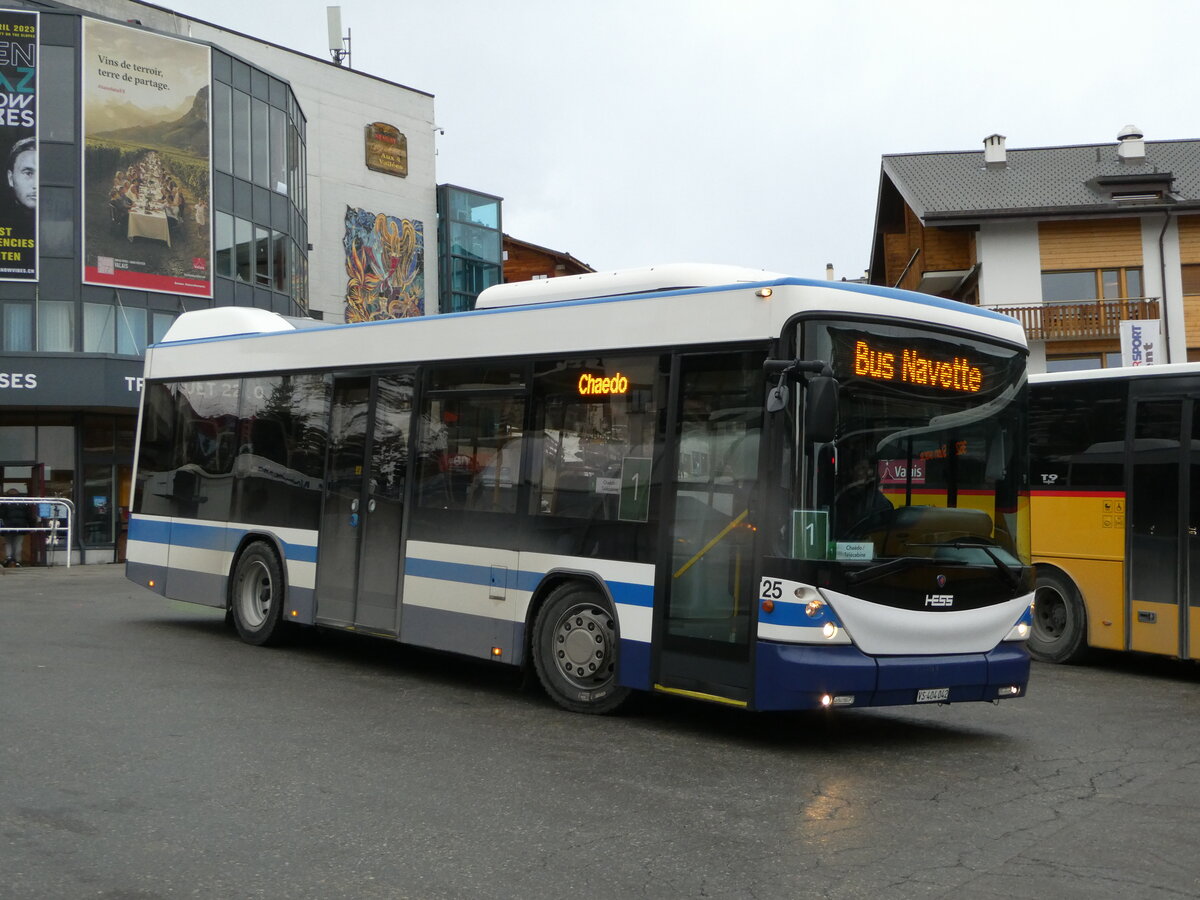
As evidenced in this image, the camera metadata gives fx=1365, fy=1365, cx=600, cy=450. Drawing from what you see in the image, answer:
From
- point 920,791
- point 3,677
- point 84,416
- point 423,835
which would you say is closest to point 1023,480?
point 920,791

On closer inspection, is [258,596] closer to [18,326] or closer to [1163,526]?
[1163,526]

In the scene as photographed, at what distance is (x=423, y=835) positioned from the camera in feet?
20.2

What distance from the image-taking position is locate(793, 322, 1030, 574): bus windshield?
8258 mm

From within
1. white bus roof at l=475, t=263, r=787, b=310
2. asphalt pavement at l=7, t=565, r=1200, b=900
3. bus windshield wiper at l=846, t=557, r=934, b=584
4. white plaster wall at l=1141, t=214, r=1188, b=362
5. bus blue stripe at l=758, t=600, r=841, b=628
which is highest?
white plaster wall at l=1141, t=214, r=1188, b=362

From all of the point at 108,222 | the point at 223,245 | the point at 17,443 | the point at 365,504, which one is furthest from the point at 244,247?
the point at 365,504

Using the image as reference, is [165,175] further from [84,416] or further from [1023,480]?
[1023,480]

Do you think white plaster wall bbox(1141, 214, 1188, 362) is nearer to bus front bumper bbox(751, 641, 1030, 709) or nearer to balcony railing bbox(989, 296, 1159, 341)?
balcony railing bbox(989, 296, 1159, 341)

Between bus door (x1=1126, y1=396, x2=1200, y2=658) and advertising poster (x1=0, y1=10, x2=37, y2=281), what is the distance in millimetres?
27748

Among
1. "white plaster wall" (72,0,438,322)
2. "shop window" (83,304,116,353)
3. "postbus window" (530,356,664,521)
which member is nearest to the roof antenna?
"white plaster wall" (72,0,438,322)

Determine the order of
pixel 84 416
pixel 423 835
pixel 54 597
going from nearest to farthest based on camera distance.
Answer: pixel 423 835 < pixel 54 597 < pixel 84 416

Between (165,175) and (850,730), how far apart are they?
98.1 ft

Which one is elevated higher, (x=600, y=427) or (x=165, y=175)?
(x=165, y=175)

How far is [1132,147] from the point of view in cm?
4438

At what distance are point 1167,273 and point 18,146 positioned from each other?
3189cm
